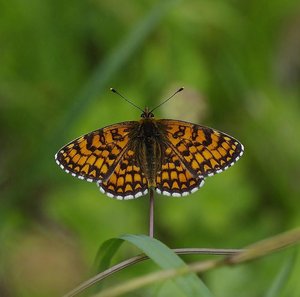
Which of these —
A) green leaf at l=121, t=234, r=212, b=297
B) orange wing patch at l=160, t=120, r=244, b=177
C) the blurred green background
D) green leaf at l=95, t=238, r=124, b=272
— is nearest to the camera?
green leaf at l=121, t=234, r=212, b=297

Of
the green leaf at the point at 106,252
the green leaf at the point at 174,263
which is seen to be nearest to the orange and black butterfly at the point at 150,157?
the green leaf at the point at 106,252

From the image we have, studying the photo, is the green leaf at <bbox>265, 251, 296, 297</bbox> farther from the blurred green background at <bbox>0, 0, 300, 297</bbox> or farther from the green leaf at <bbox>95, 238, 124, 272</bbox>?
the blurred green background at <bbox>0, 0, 300, 297</bbox>

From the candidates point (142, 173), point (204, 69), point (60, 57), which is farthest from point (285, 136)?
point (142, 173)

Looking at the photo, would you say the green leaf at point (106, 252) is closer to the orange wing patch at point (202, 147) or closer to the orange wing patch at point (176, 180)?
the orange wing patch at point (176, 180)

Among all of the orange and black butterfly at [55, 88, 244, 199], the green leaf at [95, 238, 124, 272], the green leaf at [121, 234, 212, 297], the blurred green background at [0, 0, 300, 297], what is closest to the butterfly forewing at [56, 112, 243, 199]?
the orange and black butterfly at [55, 88, 244, 199]

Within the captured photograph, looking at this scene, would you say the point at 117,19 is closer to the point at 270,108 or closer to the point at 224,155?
the point at 270,108

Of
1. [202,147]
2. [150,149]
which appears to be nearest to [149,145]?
[150,149]
